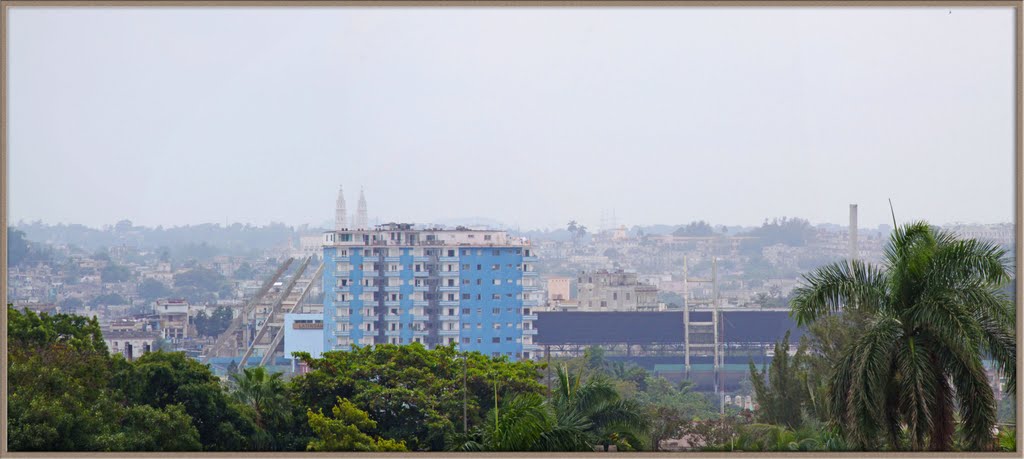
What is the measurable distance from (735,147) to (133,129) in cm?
417

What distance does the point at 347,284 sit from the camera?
24.4 ft

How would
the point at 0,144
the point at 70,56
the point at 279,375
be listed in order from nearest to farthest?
the point at 0,144
the point at 70,56
the point at 279,375

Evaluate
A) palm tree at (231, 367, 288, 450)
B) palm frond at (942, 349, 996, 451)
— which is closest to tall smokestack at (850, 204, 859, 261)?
palm frond at (942, 349, 996, 451)

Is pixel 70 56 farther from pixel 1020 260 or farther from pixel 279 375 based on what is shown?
pixel 1020 260

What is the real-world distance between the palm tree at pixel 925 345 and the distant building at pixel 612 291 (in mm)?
3335

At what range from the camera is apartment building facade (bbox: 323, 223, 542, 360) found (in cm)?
741

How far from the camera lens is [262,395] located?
6336 millimetres

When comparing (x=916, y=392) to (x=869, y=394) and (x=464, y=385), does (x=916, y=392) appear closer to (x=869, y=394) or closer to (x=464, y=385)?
(x=869, y=394)

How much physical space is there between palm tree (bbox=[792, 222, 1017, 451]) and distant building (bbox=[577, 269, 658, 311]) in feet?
10.9

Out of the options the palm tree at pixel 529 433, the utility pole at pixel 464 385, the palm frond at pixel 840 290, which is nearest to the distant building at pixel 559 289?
the utility pole at pixel 464 385

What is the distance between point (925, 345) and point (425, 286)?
387cm

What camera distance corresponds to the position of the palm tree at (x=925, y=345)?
15.0 ft

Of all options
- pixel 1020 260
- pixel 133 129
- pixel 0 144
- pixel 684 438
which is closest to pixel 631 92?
pixel 684 438

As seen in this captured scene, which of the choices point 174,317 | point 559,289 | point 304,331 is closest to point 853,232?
point 559,289
